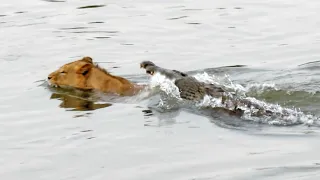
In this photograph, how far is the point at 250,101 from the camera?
928 cm

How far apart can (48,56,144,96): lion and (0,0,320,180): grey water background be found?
243 millimetres

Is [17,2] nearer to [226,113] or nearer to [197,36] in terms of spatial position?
[197,36]

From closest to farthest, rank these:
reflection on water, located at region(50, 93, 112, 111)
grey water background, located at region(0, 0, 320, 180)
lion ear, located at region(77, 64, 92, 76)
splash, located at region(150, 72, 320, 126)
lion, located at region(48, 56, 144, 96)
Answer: grey water background, located at region(0, 0, 320, 180), splash, located at region(150, 72, 320, 126), reflection on water, located at region(50, 93, 112, 111), lion, located at region(48, 56, 144, 96), lion ear, located at region(77, 64, 92, 76)

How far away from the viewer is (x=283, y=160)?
7656 mm

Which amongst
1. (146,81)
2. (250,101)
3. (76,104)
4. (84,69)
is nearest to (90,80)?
(84,69)

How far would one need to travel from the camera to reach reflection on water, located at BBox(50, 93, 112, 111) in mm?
10015

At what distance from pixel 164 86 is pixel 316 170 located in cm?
307

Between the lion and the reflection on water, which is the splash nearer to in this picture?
the lion

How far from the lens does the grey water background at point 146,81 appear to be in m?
7.75

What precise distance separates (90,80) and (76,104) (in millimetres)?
554

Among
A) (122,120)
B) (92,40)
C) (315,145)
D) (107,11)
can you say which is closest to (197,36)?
(92,40)

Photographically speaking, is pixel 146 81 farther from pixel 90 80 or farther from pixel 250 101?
pixel 250 101

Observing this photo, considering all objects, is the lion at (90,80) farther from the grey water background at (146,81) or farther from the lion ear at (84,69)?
the grey water background at (146,81)

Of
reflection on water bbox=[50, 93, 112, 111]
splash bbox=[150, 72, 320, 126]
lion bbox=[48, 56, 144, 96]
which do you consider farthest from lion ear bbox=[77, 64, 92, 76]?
splash bbox=[150, 72, 320, 126]
